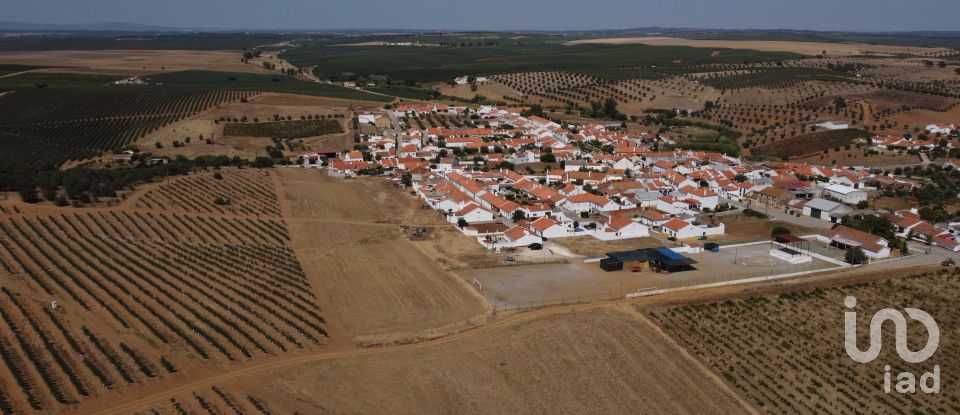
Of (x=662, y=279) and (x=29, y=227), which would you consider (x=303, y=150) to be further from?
(x=662, y=279)

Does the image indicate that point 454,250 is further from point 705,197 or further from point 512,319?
point 705,197

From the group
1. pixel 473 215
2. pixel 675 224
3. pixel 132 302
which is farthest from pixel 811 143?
pixel 132 302

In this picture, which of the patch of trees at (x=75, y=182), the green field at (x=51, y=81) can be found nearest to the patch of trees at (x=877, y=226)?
the patch of trees at (x=75, y=182)

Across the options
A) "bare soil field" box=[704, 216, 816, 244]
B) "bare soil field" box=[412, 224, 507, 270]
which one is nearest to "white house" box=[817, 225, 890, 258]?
"bare soil field" box=[704, 216, 816, 244]

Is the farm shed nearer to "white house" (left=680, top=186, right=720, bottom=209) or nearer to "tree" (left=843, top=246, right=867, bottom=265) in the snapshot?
"tree" (left=843, top=246, right=867, bottom=265)

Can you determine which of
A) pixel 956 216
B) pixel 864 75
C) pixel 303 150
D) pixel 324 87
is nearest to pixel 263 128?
pixel 303 150

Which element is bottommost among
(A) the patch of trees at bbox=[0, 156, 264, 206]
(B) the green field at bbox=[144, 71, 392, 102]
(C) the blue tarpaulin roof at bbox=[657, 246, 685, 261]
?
(C) the blue tarpaulin roof at bbox=[657, 246, 685, 261]
